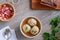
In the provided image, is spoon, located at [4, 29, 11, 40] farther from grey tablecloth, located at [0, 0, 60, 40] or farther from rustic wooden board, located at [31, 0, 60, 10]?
rustic wooden board, located at [31, 0, 60, 10]

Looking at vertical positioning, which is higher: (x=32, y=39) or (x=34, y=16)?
(x=34, y=16)

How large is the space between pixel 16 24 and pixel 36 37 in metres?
0.12

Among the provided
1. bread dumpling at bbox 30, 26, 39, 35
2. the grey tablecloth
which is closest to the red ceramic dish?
the grey tablecloth

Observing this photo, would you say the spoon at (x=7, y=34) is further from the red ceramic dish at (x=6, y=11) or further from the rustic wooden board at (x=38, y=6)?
the rustic wooden board at (x=38, y=6)

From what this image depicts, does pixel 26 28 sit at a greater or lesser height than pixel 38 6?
lesser

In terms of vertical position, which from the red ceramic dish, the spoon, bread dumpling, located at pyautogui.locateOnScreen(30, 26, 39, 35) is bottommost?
the spoon

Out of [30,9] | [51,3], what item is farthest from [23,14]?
[51,3]

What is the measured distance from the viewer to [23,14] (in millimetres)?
1077

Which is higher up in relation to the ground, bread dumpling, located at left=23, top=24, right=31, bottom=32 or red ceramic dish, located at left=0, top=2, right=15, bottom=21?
red ceramic dish, located at left=0, top=2, right=15, bottom=21

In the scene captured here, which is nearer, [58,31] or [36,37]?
[58,31]

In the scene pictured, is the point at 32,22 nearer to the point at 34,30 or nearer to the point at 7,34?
the point at 34,30

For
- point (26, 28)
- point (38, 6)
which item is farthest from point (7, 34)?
point (38, 6)

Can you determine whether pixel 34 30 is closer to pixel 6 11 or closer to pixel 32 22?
pixel 32 22

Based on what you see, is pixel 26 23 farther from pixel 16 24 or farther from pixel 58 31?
pixel 58 31
